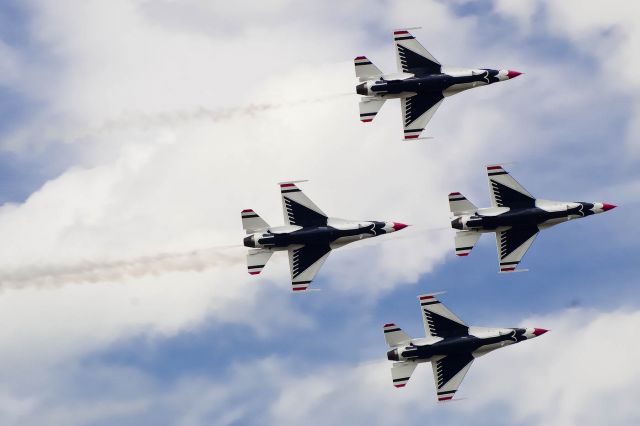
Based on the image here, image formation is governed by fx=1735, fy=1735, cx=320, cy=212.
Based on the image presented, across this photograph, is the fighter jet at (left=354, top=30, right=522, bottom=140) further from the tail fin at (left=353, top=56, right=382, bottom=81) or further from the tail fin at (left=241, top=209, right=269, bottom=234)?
the tail fin at (left=241, top=209, right=269, bottom=234)

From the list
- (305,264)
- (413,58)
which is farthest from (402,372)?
(413,58)

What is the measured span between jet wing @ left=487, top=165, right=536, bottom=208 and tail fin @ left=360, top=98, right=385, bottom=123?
1374 cm

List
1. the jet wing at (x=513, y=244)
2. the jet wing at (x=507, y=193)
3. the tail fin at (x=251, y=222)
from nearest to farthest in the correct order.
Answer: the tail fin at (x=251, y=222) < the jet wing at (x=507, y=193) < the jet wing at (x=513, y=244)

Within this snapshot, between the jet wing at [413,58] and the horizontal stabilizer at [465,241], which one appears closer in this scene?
the horizontal stabilizer at [465,241]

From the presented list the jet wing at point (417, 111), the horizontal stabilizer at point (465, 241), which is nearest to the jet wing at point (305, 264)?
the horizontal stabilizer at point (465, 241)

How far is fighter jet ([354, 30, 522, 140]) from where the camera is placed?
7180 inches

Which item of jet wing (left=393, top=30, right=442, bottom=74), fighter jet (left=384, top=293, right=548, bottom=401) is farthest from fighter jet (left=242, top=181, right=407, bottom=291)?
jet wing (left=393, top=30, right=442, bottom=74)

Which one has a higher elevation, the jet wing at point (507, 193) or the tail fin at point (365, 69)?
the tail fin at point (365, 69)

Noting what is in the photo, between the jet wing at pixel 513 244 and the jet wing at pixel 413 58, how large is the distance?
18799mm

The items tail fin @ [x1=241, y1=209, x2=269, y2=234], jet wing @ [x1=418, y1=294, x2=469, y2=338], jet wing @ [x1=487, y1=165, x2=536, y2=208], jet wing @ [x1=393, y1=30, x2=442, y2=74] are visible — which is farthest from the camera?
jet wing @ [x1=393, y1=30, x2=442, y2=74]

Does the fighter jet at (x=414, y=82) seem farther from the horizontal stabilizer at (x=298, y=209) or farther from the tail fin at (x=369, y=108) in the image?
the horizontal stabilizer at (x=298, y=209)

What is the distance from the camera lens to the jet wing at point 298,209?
179625mm

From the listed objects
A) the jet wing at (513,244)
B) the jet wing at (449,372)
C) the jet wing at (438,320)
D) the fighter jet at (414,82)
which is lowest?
the jet wing at (449,372)

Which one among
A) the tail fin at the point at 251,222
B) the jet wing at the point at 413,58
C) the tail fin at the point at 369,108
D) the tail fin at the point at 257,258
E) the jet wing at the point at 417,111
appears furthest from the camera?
the jet wing at the point at 417,111
